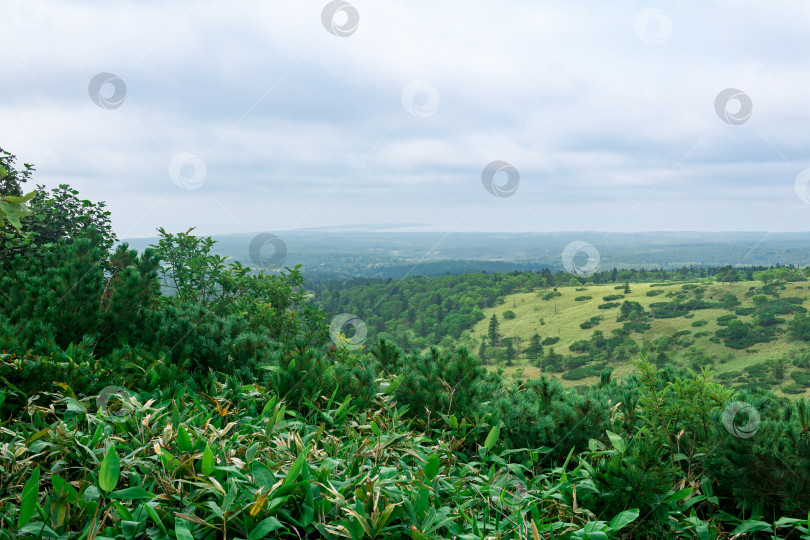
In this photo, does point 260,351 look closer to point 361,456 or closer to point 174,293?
point 361,456

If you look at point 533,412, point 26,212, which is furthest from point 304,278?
point 533,412

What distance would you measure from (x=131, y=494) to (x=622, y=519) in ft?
6.85

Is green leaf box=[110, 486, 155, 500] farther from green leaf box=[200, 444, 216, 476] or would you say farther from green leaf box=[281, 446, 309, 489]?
green leaf box=[281, 446, 309, 489]

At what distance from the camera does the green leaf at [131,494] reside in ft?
6.33

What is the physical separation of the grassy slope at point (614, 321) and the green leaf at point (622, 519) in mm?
28177

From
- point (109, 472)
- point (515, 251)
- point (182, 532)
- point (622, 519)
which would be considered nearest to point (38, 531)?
point (109, 472)

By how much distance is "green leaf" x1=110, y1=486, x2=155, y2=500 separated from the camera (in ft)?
6.33

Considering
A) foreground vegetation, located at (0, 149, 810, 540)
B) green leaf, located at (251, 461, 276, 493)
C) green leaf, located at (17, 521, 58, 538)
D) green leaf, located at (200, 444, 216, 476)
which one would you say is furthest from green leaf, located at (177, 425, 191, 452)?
green leaf, located at (17, 521, 58, 538)

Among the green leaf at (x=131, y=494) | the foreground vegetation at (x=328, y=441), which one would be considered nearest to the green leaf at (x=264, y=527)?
the foreground vegetation at (x=328, y=441)

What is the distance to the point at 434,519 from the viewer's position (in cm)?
197

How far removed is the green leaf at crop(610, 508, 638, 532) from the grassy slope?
28177mm

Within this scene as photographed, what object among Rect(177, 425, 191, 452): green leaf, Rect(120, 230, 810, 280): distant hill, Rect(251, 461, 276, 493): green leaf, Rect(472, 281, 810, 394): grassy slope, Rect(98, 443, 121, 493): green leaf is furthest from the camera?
Rect(120, 230, 810, 280): distant hill

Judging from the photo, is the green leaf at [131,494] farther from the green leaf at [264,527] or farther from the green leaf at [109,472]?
the green leaf at [264,527]

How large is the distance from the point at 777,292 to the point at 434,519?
55.9 metres
